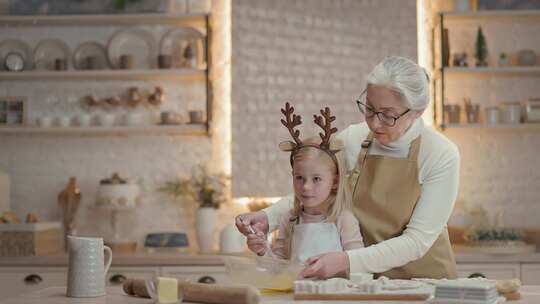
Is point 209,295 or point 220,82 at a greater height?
point 220,82

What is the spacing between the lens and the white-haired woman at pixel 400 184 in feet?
9.14

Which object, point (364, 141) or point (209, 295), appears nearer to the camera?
point (209, 295)

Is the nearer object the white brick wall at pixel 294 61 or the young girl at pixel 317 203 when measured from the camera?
the young girl at pixel 317 203

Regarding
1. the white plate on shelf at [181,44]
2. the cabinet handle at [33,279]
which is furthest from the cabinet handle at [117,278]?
the white plate on shelf at [181,44]

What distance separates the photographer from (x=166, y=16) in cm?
533

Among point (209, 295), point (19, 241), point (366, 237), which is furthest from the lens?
point (19, 241)

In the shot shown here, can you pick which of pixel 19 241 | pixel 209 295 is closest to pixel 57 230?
pixel 19 241

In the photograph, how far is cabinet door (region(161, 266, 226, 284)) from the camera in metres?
4.79

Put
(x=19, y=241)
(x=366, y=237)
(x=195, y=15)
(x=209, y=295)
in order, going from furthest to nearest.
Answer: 1. (x=195, y=15)
2. (x=19, y=241)
3. (x=366, y=237)
4. (x=209, y=295)

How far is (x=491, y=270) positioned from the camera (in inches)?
185

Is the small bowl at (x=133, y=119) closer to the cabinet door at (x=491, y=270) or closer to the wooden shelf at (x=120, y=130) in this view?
the wooden shelf at (x=120, y=130)

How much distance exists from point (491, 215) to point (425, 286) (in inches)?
123

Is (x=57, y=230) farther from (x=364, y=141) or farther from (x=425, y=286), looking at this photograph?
(x=425, y=286)

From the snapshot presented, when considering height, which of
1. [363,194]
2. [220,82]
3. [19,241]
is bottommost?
[19,241]
